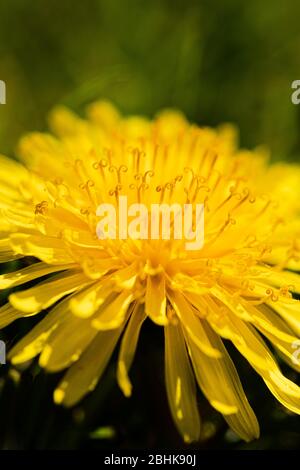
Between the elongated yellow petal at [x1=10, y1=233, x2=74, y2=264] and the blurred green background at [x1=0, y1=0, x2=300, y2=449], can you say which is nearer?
the elongated yellow petal at [x1=10, y1=233, x2=74, y2=264]

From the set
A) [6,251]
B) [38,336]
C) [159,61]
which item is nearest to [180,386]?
[38,336]

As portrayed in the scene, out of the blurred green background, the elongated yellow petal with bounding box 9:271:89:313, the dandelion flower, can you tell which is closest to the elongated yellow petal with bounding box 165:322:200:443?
the dandelion flower

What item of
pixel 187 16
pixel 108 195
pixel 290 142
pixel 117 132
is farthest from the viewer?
pixel 187 16

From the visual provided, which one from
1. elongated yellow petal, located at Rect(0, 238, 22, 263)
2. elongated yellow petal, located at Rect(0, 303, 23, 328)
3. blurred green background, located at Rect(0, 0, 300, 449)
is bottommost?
elongated yellow petal, located at Rect(0, 303, 23, 328)

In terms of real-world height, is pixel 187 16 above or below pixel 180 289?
above

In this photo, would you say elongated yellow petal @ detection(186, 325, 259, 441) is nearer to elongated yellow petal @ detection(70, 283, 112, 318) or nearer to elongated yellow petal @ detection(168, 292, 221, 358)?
elongated yellow petal @ detection(168, 292, 221, 358)

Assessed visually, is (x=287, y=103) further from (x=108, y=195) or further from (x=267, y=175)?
(x=108, y=195)
